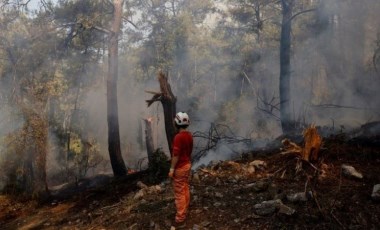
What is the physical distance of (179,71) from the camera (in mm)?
28719

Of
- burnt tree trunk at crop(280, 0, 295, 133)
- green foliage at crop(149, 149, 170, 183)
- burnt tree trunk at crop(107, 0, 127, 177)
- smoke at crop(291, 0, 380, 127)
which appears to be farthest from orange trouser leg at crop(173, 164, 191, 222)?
burnt tree trunk at crop(280, 0, 295, 133)

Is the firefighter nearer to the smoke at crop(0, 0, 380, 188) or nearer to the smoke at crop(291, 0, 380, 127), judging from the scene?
the smoke at crop(0, 0, 380, 188)

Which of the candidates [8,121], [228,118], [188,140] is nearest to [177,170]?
[188,140]

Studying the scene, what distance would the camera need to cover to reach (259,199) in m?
5.86

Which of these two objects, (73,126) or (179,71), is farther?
(179,71)

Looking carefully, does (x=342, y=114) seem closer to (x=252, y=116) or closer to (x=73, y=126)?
(x=252, y=116)

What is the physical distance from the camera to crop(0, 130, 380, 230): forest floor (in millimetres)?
5117

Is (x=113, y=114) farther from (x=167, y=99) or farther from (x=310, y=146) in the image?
(x=310, y=146)

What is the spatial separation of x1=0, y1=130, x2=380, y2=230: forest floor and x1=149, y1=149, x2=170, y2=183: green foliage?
54 centimetres

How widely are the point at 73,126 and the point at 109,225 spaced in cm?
1649

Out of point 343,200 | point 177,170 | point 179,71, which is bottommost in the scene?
point 343,200

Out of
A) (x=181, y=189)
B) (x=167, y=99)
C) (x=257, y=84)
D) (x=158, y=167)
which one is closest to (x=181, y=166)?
(x=181, y=189)

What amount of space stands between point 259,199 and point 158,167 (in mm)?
3487

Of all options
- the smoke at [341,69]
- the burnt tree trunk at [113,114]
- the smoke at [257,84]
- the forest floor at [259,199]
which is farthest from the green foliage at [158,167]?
the smoke at [341,69]
